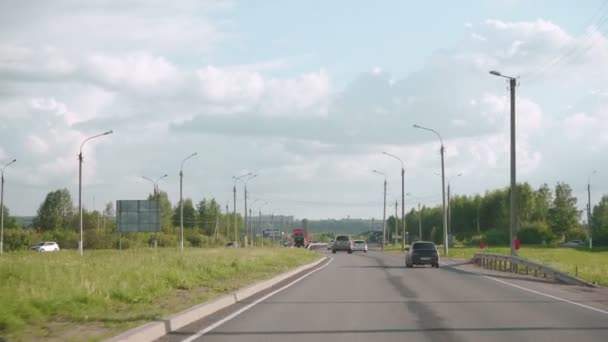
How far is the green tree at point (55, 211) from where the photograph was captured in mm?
154750

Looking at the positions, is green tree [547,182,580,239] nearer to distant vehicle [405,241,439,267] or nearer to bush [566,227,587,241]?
bush [566,227,587,241]

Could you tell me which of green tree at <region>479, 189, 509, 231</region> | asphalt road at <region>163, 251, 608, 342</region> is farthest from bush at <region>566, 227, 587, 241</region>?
asphalt road at <region>163, 251, 608, 342</region>

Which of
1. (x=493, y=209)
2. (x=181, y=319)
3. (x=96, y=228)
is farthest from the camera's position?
(x=493, y=209)

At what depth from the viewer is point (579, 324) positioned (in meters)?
15.5

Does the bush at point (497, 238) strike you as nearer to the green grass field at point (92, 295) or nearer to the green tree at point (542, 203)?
the green tree at point (542, 203)

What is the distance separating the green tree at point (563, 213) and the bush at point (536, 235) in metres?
20.2

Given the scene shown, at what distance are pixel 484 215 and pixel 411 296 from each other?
15775cm

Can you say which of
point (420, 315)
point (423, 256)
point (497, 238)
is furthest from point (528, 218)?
point (420, 315)

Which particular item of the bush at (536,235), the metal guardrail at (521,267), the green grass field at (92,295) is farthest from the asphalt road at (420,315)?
the bush at (536,235)

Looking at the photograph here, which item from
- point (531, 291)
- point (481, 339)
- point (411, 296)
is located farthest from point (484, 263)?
point (481, 339)

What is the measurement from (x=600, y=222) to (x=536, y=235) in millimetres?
33238

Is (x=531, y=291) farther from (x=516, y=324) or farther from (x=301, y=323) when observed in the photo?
(x=301, y=323)

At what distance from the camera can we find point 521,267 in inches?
1582

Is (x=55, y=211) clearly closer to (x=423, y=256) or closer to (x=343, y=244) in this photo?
(x=343, y=244)
